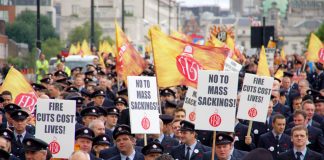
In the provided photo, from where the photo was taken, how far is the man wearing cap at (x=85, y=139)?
14.7 meters

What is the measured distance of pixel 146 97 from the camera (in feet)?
53.6

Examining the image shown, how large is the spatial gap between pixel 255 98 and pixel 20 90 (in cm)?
388

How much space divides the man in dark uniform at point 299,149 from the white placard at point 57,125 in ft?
8.85

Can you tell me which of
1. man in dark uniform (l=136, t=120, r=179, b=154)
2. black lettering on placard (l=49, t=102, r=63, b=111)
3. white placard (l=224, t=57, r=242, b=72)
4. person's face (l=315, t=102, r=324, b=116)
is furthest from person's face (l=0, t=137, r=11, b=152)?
white placard (l=224, t=57, r=242, b=72)

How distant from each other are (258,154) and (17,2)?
105609mm

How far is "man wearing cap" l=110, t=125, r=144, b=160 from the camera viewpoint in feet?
48.7

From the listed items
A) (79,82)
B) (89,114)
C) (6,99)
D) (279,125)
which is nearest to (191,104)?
(89,114)

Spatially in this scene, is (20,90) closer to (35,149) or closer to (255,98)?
(255,98)

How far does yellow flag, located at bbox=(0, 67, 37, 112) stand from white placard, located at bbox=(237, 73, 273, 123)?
131 inches

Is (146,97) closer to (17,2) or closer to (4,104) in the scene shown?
(4,104)

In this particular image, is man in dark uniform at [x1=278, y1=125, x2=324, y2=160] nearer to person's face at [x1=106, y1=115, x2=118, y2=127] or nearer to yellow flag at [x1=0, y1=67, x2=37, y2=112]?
person's face at [x1=106, y1=115, x2=118, y2=127]

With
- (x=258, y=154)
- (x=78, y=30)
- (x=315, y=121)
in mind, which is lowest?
(x=78, y=30)

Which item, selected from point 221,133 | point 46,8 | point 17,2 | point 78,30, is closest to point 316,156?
point 221,133

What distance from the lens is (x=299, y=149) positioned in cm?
1579
